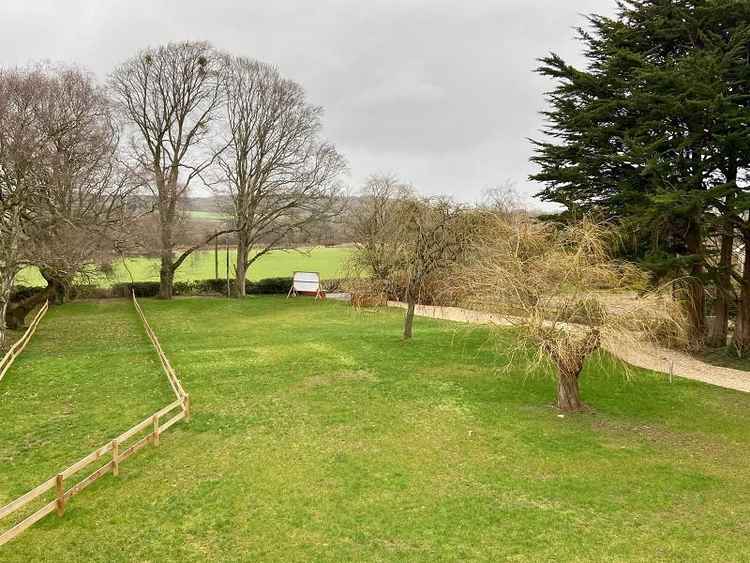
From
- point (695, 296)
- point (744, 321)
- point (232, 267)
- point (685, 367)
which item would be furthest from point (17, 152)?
point (232, 267)

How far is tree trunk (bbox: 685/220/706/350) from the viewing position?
68.9 ft

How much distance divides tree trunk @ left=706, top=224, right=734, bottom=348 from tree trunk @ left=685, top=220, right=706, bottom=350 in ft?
1.73

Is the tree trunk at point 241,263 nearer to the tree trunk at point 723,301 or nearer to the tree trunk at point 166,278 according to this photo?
the tree trunk at point 166,278

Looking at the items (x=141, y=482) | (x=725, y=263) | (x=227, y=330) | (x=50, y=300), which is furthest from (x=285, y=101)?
(x=141, y=482)

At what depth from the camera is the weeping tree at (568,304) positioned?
12570mm

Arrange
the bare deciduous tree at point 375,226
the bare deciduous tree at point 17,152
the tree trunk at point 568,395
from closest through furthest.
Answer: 1. the tree trunk at point 568,395
2. the bare deciduous tree at point 17,152
3. the bare deciduous tree at point 375,226

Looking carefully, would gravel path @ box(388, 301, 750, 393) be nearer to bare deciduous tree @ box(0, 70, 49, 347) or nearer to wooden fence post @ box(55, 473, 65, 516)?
wooden fence post @ box(55, 473, 65, 516)

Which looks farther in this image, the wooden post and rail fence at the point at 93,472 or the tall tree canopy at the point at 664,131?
the tall tree canopy at the point at 664,131

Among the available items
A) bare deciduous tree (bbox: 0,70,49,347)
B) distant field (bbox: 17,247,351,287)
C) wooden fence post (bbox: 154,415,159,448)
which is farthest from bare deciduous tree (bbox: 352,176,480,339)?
distant field (bbox: 17,247,351,287)

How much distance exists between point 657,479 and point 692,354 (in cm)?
1475

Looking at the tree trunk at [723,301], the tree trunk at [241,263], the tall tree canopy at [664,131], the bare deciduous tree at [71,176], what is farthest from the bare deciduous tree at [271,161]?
the tree trunk at [723,301]

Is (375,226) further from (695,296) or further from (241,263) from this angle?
(695,296)

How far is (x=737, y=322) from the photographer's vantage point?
2186 centimetres

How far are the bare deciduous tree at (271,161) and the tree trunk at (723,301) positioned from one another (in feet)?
85.5
